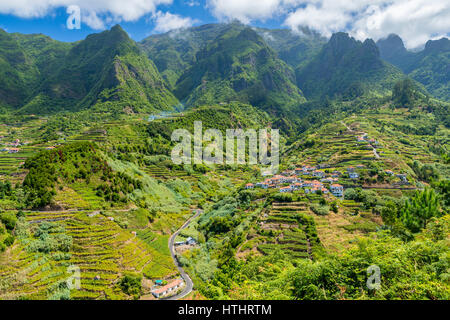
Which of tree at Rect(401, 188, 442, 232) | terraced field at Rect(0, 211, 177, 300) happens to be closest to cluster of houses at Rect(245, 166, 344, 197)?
tree at Rect(401, 188, 442, 232)

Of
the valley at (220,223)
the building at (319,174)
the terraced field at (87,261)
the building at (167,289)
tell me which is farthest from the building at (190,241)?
the building at (319,174)

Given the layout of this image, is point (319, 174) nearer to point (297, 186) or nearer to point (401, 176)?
point (297, 186)

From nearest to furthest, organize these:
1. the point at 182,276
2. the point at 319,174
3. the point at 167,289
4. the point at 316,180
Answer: the point at 167,289, the point at 182,276, the point at 316,180, the point at 319,174

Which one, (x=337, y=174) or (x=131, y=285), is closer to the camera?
(x=131, y=285)

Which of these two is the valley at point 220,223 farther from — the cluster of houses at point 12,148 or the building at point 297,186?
the cluster of houses at point 12,148

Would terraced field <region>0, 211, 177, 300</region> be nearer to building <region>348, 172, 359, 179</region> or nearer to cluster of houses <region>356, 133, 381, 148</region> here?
building <region>348, 172, 359, 179</region>

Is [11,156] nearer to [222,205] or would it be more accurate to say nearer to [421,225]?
[222,205]

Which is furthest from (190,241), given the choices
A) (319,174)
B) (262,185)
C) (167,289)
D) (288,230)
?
(319,174)
